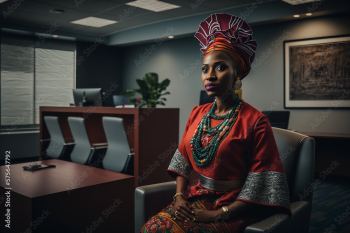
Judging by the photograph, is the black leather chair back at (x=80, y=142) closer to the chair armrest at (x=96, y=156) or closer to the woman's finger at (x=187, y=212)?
the chair armrest at (x=96, y=156)

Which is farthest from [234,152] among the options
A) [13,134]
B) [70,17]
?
[13,134]

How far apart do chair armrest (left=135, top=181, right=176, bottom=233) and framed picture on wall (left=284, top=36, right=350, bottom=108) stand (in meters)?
4.15

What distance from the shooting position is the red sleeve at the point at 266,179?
1.11 m

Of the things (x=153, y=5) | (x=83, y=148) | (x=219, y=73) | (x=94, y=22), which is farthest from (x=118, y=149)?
(x=94, y=22)

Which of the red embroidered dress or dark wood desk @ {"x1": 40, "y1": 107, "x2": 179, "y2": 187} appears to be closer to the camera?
the red embroidered dress

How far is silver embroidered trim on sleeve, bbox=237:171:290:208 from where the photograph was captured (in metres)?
1.11

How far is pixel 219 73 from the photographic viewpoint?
47.3 inches

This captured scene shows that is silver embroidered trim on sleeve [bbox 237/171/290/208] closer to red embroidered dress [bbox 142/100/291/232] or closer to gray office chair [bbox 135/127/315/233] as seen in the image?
red embroidered dress [bbox 142/100/291/232]

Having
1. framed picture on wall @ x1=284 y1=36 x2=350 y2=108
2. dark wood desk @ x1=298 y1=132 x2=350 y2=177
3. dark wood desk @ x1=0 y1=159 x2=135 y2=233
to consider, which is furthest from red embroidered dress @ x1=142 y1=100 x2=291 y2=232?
framed picture on wall @ x1=284 y1=36 x2=350 y2=108

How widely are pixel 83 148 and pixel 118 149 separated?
0.65 m

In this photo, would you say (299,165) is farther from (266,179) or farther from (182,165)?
(182,165)

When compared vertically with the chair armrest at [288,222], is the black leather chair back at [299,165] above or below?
above

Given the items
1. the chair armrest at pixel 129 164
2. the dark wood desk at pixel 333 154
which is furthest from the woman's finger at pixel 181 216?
the dark wood desk at pixel 333 154

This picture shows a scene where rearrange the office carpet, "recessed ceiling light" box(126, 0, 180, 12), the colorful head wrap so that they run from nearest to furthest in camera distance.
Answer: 1. the colorful head wrap
2. the office carpet
3. "recessed ceiling light" box(126, 0, 180, 12)
